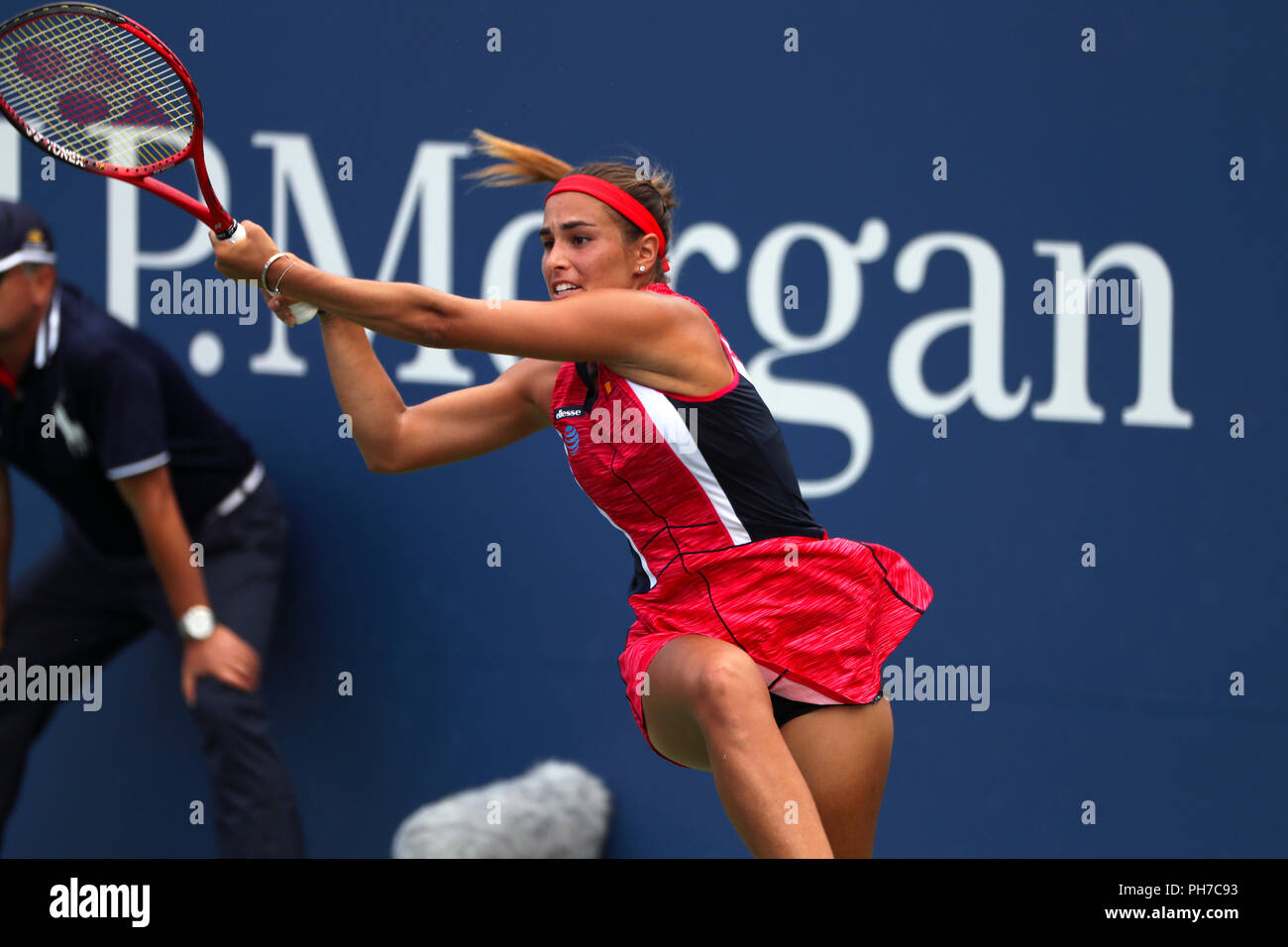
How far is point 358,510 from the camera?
17.2 ft

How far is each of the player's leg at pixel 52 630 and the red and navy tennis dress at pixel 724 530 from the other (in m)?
2.35

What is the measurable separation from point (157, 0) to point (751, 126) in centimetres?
197

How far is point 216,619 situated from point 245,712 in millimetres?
322

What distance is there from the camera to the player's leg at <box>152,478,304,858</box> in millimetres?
4641

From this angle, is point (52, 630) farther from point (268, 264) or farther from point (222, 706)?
point (268, 264)

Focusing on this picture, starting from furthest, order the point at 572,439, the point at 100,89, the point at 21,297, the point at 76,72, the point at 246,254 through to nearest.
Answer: the point at 21,297
the point at 100,89
the point at 76,72
the point at 572,439
the point at 246,254

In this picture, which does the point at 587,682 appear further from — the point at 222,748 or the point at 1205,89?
the point at 1205,89

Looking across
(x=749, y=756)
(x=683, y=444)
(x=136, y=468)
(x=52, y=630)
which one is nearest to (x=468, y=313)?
(x=683, y=444)

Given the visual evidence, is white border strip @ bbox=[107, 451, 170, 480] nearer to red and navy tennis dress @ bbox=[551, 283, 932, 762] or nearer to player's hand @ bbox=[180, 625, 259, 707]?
player's hand @ bbox=[180, 625, 259, 707]

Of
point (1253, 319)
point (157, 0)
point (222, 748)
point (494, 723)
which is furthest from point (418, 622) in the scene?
point (1253, 319)

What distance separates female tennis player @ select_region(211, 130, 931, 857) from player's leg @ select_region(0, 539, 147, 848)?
6.62 feet

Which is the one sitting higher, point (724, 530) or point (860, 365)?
point (860, 365)

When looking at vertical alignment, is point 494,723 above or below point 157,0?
below

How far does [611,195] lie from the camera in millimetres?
3172
